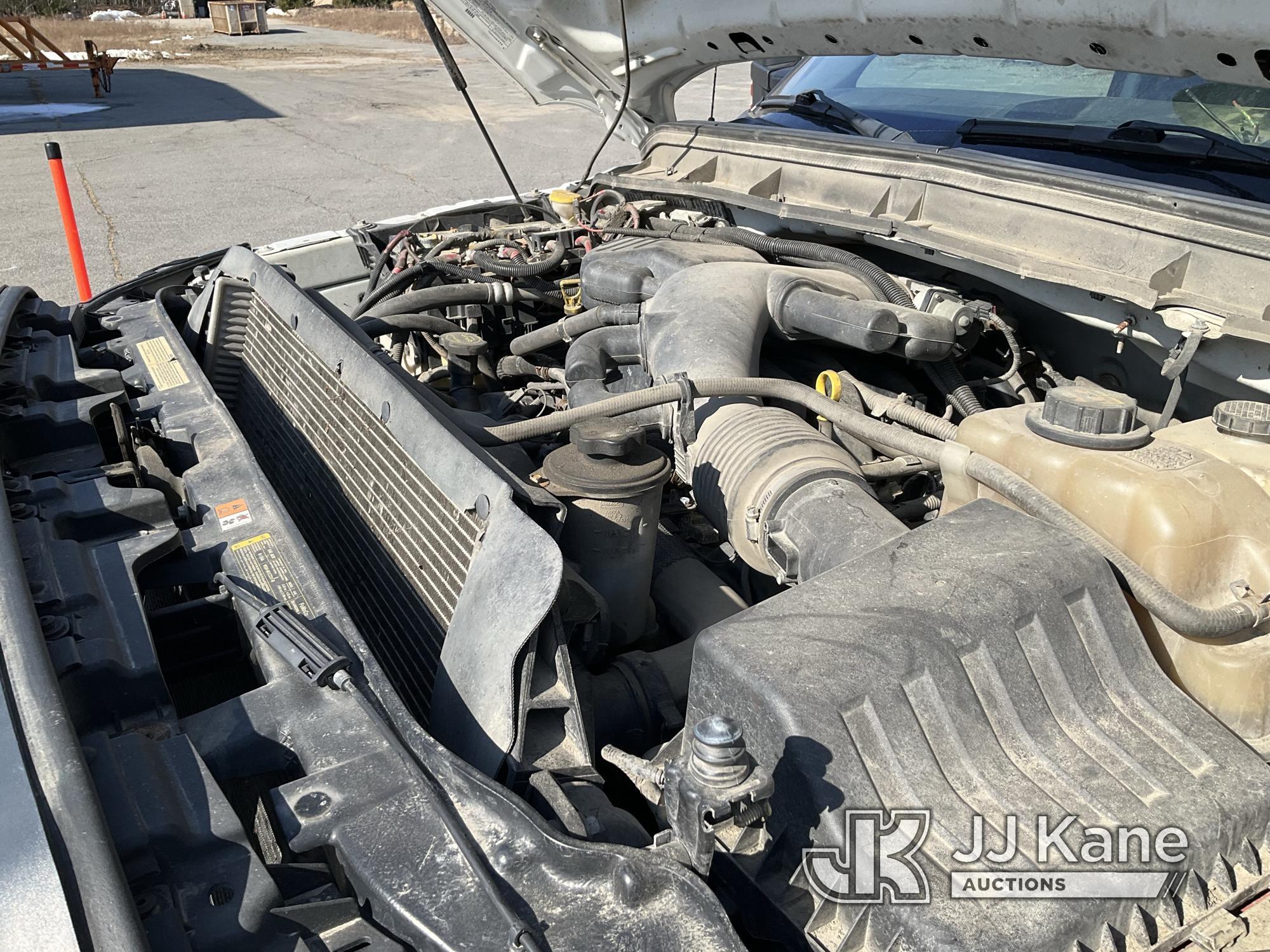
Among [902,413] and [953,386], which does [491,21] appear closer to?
[953,386]

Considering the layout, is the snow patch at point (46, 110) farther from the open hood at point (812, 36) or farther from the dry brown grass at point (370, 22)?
the open hood at point (812, 36)

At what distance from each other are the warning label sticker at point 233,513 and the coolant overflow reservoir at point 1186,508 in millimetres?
1218

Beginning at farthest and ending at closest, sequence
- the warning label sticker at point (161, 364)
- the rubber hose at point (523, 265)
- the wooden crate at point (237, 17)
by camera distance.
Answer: the wooden crate at point (237, 17)
the rubber hose at point (523, 265)
the warning label sticker at point (161, 364)

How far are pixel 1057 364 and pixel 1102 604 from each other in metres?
1.04

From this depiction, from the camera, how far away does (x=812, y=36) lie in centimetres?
249

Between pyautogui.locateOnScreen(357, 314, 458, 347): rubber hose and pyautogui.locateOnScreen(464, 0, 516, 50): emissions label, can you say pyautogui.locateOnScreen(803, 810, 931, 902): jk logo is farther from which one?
pyautogui.locateOnScreen(464, 0, 516, 50): emissions label

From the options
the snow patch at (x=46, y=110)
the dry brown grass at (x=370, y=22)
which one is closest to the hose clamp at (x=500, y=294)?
the snow patch at (x=46, y=110)

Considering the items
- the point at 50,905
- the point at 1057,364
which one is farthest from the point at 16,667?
the point at 1057,364

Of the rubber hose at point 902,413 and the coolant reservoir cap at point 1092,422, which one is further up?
the coolant reservoir cap at point 1092,422

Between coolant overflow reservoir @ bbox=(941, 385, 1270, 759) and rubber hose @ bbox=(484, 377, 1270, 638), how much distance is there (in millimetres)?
28

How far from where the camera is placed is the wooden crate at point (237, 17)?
2562 cm

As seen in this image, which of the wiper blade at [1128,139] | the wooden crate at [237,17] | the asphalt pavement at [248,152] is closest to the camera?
the wiper blade at [1128,139]

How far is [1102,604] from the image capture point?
1282 mm

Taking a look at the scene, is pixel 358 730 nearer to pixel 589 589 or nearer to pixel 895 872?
pixel 589 589
